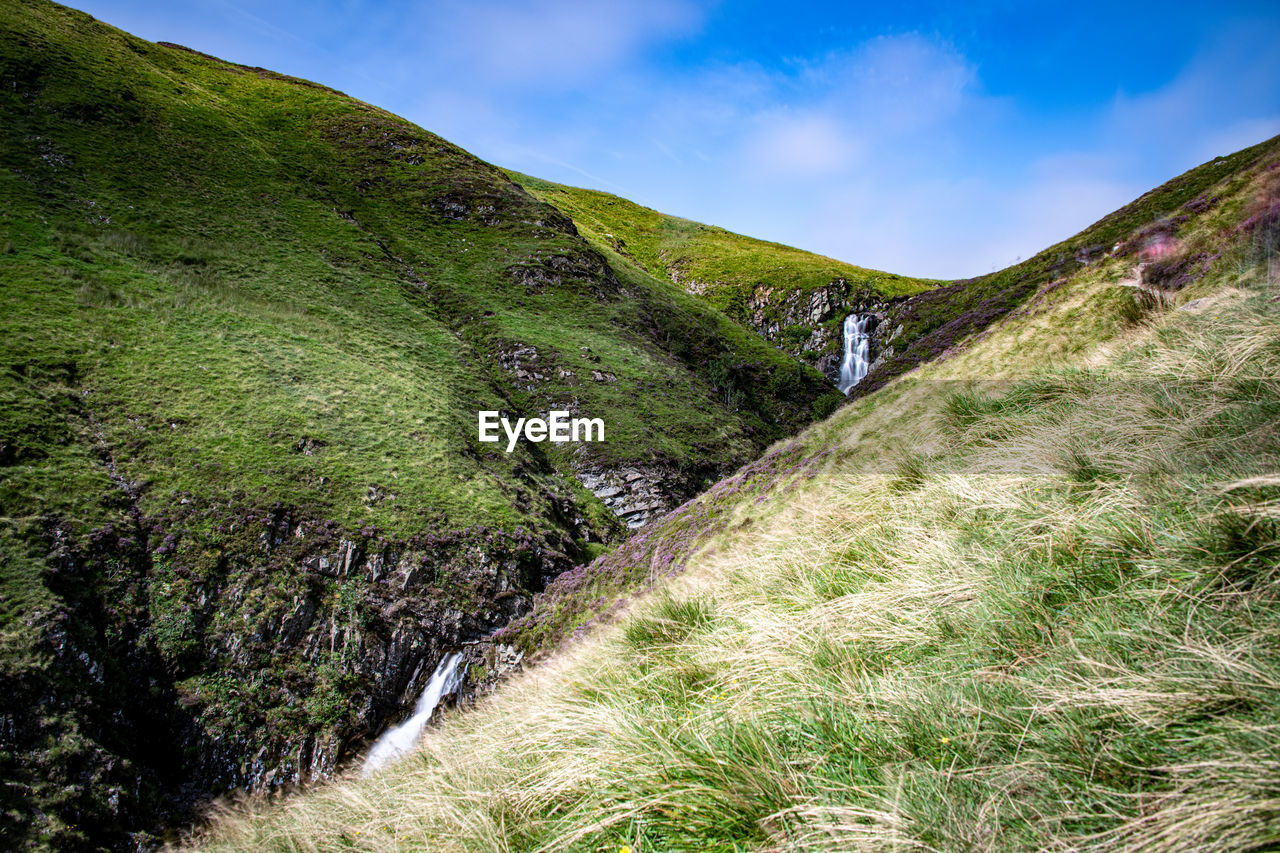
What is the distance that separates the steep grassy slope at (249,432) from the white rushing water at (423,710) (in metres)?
0.65

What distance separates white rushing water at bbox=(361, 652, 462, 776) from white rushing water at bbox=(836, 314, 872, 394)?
49397 mm

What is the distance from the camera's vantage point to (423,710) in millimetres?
16438

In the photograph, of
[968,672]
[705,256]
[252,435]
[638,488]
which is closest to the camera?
[968,672]

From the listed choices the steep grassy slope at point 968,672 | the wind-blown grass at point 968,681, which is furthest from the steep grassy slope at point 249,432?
the wind-blown grass at point 968,681

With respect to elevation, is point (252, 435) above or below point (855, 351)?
below

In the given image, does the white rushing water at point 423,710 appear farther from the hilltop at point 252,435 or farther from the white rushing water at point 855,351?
the white rushing water at point 855,351

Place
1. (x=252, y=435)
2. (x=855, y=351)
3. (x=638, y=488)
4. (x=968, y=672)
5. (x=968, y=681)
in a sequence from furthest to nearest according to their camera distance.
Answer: (x=855, y=351) < (x=638, y=488) < (x=252, y=435) < (x=968, y=672) < (x=968, y=681)

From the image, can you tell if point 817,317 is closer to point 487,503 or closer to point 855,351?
point 855,351

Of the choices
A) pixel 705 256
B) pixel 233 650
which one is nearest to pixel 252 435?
pixel 233 650

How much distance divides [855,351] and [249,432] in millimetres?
57568

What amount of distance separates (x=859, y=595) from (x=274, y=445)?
24.1 metres

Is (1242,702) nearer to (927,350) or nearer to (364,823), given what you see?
(364,823)

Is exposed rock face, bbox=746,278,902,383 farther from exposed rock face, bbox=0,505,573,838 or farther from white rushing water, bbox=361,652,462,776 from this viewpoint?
white rushing water, bbox=361,652,462,776

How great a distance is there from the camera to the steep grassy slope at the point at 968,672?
2.14 m
